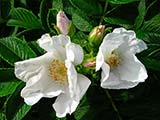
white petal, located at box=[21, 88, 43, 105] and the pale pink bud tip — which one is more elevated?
the pale pink bud tip

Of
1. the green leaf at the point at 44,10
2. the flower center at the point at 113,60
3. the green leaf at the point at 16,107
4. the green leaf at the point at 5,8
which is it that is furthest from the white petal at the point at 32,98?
the green leaf at the point at 5,8

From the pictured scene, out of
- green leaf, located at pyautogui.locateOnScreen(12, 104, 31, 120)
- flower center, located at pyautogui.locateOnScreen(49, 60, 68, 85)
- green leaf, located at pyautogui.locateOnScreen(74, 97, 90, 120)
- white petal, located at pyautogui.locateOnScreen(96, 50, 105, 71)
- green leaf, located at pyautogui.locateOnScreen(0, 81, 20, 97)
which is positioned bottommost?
green leaf, located at pyautogui.locateOnScreen(74, 97, 90, 120)

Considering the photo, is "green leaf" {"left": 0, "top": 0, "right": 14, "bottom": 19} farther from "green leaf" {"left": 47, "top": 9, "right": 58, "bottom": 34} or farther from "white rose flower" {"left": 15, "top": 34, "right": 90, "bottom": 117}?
"white rose flower" {"left": 15, "top": 34, "right": 90, "bottom": 117}

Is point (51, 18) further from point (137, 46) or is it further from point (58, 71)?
point (137, 46)

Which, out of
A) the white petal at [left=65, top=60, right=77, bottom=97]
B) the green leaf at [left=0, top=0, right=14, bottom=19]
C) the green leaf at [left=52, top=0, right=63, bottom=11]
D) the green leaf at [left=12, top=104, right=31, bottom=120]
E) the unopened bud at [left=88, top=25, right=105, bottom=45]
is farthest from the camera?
the green leaf at [left=0, top=0, right=14, bottom=19]

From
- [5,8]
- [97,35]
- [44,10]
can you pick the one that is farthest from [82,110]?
[5,8]

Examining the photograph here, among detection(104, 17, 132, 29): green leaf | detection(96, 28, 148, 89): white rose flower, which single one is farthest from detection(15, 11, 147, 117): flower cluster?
detection(104, 17, 132, 29): green leaf
